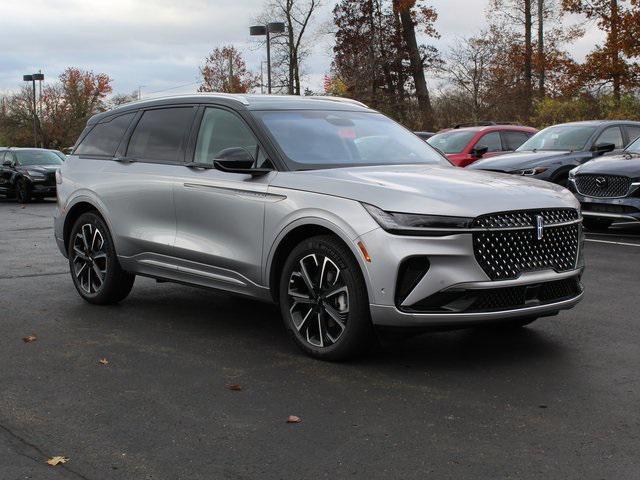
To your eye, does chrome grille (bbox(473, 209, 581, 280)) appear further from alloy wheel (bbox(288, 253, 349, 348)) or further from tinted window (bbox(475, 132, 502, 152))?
tinted window (bbox(475, 132, 502, 152))

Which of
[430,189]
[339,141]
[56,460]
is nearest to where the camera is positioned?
[56,460]

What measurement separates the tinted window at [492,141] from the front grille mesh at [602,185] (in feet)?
17.0

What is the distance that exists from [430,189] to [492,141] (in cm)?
1319

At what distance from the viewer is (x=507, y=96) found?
4216 cm

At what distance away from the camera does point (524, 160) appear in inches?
544

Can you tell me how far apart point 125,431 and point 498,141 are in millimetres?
14822

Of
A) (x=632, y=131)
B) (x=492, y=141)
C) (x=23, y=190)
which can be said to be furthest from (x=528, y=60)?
(x=632, y=131)

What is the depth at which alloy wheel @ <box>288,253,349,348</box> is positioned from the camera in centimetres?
527

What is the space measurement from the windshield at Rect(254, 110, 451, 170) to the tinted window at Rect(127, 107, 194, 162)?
837 millimetres

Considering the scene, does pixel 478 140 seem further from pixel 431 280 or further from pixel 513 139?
pixel 431 280

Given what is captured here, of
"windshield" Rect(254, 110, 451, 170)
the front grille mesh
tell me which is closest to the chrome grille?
"windshield" Rect(254, 110, 451, 170)

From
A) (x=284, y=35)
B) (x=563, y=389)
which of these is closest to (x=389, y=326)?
(x=563, y=389)

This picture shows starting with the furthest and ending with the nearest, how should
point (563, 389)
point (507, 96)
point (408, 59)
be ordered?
point (408, 59) < point (507, 96) < point (563, 389)

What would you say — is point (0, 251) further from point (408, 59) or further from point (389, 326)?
point (408, 59)
